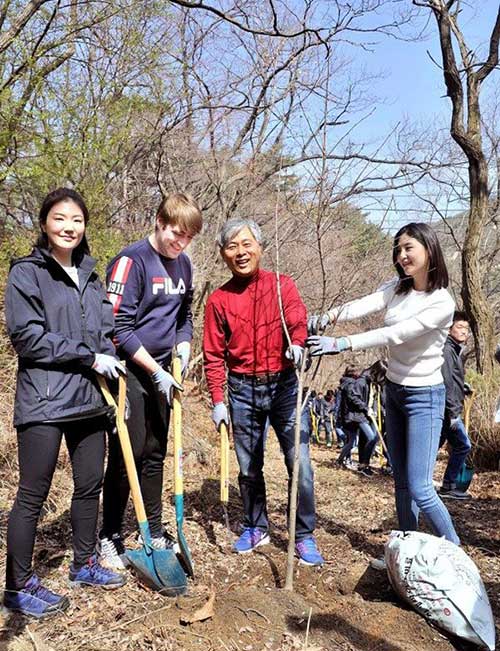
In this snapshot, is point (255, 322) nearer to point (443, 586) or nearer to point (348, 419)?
point (443, 586)

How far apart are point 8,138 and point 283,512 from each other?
4.00 metres

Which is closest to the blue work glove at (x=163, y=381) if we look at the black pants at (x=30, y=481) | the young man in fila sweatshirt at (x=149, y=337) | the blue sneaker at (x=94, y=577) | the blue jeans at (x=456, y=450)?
the young man in fila sweatshirt at (x=149, y=337)

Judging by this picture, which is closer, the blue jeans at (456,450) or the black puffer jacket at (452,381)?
the black puffer jacket at (452,381)

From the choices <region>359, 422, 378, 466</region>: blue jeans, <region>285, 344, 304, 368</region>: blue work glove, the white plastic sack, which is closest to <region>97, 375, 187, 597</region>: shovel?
<region>285, 344, 304, 368</region>: blue work glove

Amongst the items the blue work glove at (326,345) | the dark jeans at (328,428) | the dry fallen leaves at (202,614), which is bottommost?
the dark jeans at (328,428)

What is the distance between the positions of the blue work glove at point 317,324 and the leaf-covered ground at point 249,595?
1273mm

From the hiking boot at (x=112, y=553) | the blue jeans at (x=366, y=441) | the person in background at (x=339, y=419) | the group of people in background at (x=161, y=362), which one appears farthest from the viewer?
the person in background at (x=339, y=419)

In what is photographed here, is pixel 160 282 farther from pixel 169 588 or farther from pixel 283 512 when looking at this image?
pixel 283 512

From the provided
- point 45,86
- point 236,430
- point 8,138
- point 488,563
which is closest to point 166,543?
point 236,430

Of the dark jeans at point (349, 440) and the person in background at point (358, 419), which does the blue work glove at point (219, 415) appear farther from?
the dark jeans at point (349, 440)

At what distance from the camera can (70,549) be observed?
3.12 meters

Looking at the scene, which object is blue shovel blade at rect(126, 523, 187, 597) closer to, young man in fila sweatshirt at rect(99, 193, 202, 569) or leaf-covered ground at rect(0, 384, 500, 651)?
leaf-covered ground at rect(0, 384, 500, 651)

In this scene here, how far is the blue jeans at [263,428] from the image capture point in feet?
10.4

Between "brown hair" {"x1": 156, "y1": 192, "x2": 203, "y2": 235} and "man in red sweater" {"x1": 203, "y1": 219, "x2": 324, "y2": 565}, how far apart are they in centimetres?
29
